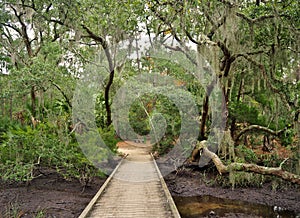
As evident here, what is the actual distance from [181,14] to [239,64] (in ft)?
10.4

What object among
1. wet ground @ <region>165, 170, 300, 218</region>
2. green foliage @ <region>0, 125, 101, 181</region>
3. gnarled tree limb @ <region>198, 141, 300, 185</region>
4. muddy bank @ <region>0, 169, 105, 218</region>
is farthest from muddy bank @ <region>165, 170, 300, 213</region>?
green foliage @ <region>0, 125, 101, 181</region>

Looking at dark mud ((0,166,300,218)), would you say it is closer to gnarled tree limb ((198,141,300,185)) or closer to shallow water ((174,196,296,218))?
shallow water ((174,196,296,218))

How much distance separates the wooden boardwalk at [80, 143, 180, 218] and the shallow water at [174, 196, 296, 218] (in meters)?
0.55

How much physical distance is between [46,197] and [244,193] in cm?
448

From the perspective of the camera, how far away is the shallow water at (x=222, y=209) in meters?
6.06

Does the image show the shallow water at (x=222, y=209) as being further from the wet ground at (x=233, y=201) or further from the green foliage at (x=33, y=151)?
the green foliage at (x=33, y=151)

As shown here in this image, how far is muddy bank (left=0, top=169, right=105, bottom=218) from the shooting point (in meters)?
5.64

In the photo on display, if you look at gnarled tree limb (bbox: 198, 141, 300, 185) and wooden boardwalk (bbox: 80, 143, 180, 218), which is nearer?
wooden boardwalk (bbox: 80, 143, 180, 218)

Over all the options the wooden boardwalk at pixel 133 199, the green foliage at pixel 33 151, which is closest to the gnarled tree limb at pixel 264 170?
the wooden boardwalk at pixel 133 199

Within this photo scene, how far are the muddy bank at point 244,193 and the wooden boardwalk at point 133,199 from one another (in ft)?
2.23

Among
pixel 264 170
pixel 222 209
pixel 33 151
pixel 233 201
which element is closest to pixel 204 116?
pixel 233 201

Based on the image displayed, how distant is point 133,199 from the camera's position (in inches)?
244

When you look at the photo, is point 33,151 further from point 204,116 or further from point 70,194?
point 204,116

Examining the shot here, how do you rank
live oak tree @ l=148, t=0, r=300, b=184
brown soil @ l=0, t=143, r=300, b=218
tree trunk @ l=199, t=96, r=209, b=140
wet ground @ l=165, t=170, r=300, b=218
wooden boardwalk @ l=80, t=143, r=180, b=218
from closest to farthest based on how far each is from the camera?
wooden boardwalk @ l=80, t=143, r=180, b=218, brown soil @ l=0, t=143, r=300, b=218, wet ground @ l=165, t=170, r=300, b=218, live oak tree @ l=148, t=0, r=300, b=184, tree trunk @ l=199, t=96, r=209, b=140
